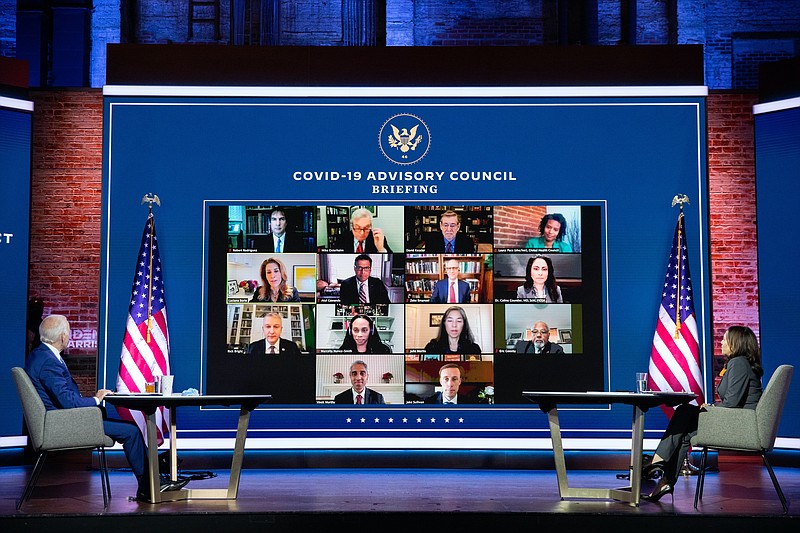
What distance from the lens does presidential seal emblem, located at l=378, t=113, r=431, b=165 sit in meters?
8.45

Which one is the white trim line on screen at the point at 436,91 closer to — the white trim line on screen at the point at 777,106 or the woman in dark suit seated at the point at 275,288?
the white trim line on screen at the point at 777,106

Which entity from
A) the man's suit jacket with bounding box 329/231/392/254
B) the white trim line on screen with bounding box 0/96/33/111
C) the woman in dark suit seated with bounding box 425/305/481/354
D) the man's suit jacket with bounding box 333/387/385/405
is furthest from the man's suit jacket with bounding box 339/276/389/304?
the white trim line on screen with bounding box 0/96/33/111

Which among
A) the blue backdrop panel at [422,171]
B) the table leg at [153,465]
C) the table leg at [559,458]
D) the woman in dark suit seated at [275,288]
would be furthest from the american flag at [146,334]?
the table leg at [559,458]

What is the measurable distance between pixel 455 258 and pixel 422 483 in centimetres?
217

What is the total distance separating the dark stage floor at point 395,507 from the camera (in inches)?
214

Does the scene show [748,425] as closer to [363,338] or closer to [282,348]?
[363,338]

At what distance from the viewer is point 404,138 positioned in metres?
8.47

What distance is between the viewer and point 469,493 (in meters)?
6.44

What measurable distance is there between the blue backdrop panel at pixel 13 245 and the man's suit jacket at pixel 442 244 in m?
3.83

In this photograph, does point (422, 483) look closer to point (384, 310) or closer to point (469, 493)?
point (469, 493)

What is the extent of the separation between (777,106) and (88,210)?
7140mm

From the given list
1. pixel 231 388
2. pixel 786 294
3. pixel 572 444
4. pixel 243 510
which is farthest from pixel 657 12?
pixel 243 510

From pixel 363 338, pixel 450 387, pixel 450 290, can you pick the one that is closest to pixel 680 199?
pixel 450 290

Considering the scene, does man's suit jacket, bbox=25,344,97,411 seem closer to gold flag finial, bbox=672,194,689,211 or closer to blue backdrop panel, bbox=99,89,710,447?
blue backdrop panel, bbox=99,89,710,447
